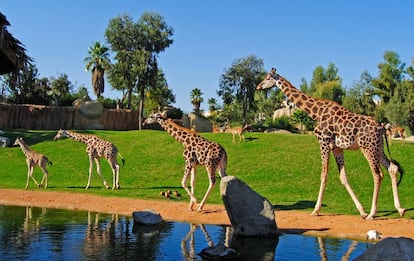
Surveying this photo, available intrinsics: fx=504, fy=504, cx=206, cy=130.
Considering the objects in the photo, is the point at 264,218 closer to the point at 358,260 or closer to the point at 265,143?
the point at 358,260

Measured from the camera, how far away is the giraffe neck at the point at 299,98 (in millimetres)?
16281

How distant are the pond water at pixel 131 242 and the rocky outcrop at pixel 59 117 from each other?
101 feet

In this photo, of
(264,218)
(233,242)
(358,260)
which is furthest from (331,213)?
(358,260)

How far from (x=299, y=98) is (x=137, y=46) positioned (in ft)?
131

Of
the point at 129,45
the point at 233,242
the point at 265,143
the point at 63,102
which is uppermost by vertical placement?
the point at 129,45

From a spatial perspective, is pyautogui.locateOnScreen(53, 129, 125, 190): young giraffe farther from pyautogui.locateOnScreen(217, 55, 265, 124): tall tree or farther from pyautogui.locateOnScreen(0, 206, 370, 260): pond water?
pyautogui.locateOnScreen(217, 55, 265, 124): tall tree

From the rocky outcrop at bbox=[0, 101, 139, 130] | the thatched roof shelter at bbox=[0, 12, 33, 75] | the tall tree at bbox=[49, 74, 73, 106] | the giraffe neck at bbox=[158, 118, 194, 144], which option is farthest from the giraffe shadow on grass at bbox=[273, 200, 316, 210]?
the tall tree at bbox=[49, 74, 73, 106]

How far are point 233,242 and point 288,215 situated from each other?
4.60 m

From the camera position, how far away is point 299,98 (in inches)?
664

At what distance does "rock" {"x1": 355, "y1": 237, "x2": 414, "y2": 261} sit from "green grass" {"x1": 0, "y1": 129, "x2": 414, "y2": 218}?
27.1ft

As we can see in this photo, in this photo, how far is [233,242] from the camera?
1166 cm

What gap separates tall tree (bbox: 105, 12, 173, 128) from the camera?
53750mm

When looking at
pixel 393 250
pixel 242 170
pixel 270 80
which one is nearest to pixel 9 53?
pixel 393 250

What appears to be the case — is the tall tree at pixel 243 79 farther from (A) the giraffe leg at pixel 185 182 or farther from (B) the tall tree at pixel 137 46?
(A) the giraffe leg at pixel 185 182
